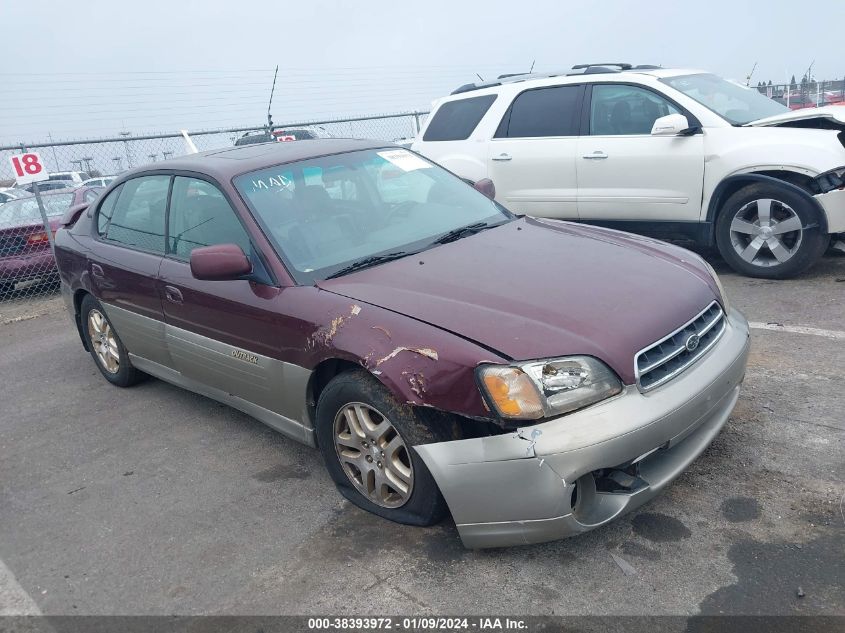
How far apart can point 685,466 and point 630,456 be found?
0.41 meters

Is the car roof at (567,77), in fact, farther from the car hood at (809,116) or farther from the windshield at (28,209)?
the windshield at (28,209)

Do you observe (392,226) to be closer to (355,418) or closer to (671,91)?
(355,418)

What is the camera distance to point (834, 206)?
5.79 m

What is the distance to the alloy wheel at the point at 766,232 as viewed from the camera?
6035 mm

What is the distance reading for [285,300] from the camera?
348cm

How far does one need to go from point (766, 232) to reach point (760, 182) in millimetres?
407

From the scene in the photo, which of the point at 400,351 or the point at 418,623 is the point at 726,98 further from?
the point at 418,623

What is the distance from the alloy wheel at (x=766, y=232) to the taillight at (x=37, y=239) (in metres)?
7.56

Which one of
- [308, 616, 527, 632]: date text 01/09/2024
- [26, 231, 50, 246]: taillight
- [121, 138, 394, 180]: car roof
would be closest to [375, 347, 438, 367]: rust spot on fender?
[308, 616, 527, 632]: date text 01/09/2024

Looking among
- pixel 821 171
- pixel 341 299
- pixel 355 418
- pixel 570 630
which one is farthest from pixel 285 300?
Result: pixel 821 171

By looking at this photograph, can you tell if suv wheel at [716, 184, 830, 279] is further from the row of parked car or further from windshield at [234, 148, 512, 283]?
the row of parked car

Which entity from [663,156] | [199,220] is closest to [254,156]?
[199,220]

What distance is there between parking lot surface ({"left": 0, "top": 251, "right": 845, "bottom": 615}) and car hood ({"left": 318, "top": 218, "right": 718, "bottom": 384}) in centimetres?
75

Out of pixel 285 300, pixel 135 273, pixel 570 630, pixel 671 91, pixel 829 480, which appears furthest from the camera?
pixel 671 91
